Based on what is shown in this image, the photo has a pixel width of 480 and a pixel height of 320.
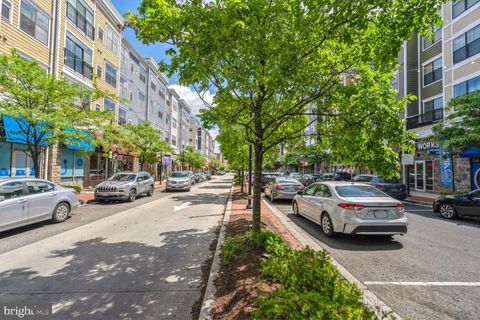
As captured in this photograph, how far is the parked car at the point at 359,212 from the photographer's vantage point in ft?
20.4

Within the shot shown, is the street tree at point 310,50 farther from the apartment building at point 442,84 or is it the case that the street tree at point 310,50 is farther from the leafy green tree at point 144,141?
the leafy green tree at point 144,141

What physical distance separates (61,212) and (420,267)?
411 inches

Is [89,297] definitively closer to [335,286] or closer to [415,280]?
[335,286]

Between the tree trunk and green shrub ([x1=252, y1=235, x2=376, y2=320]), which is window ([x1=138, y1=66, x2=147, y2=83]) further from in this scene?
green shrub ([x1=252, y1=235, x2=376, y2=320])

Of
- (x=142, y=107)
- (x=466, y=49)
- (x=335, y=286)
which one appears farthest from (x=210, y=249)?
(x=142, y=107)

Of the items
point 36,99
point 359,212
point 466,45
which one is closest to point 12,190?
point 36,99

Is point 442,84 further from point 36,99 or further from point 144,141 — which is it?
point 36,99

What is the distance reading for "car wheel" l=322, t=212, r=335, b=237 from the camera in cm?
688

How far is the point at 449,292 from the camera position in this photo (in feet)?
12.8

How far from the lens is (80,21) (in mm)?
19250

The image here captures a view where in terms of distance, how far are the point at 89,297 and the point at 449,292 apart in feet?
18.4

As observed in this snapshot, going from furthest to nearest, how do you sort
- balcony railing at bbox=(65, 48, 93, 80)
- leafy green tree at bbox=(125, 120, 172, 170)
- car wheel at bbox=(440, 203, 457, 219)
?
leafy green tree at bbox=(125, 120, 172, 170)
balcony railing at bbox=(65, 48, 93, 80)
car wheel at bbox=(440, 203, 457, 219)

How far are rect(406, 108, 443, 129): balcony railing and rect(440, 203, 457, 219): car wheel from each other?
13.1 meters

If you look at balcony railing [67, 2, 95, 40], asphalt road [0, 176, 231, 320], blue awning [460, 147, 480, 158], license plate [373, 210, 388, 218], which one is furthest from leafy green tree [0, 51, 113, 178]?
blue awning [460, 147, 480, 158]
